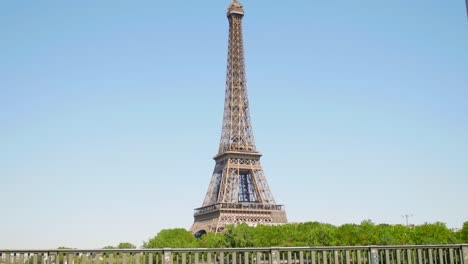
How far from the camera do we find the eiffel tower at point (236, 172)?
3620 inches

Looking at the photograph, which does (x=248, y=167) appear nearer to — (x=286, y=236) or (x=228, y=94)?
(x=228, y=94)

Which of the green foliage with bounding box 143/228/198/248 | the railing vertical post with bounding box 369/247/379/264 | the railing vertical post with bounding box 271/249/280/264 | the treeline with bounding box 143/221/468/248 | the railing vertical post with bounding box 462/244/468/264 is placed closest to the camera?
the railing vertical post with bounding box 271/249/280/264

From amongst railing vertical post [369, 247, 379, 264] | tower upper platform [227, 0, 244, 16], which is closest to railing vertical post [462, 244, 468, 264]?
railing vertical post [369, 247, 379, 264]

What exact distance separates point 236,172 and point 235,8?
29.0m

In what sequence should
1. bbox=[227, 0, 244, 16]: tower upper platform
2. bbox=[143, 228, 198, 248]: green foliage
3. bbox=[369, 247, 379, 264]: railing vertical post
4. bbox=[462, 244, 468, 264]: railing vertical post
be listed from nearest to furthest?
bbox=[369, 247, 379, 264]: railing vertical post, bbox=[462, 244, 468, 264]: railing vertical post, bbox=[143, 228, 198, 248]: green foliage, bbox=[227, 0, 244, 16]: tower upper platform

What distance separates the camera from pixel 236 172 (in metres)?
95.4

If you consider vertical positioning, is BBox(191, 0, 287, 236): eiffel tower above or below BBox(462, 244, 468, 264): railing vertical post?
above

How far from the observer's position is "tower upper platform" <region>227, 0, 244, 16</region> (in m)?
99.0

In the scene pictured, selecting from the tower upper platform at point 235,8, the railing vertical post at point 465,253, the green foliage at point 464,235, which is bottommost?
the railing vertical post at point 465,253

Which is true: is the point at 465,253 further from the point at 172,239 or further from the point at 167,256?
the point at 172,239

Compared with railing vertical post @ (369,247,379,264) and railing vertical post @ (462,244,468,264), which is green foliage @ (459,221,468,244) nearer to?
railing vertical post @ (462,244,468,264)

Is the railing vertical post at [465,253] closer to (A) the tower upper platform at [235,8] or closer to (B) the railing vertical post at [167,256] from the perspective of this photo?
(B) the railing vertical post at [167,256]

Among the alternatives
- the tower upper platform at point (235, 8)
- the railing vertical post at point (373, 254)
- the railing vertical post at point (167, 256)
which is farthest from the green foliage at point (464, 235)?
the railing vertical post at point (167, 256)

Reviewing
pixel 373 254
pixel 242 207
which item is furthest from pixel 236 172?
pixel 373 254
